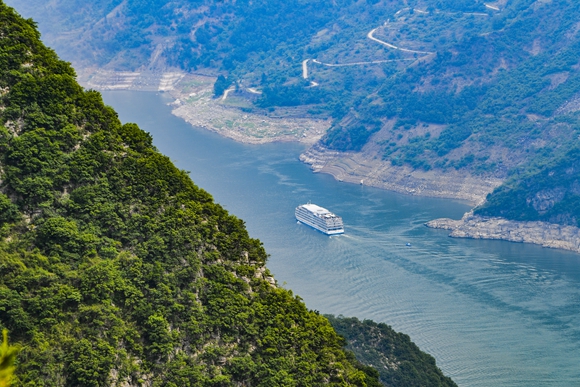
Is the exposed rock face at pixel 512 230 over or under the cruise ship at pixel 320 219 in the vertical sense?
over

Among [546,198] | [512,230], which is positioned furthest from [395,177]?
[512,230]

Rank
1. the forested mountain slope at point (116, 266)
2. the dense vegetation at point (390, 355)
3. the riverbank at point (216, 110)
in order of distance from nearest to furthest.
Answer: the forested mountain slope at point (116, 266)
the dense vegetation at point (390, 355)
the riverbank at point (216, 110)

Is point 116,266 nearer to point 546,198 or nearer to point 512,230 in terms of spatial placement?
point 512,230

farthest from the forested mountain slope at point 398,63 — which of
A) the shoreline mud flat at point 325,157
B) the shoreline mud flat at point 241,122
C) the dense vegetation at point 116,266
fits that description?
the dense vegetation at point 116,266

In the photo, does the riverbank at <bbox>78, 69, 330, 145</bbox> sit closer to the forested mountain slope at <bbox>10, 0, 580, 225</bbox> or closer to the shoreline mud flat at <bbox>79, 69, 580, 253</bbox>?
the shoreline mud flat at <bbox>79, 69, 580, 253</bbox>

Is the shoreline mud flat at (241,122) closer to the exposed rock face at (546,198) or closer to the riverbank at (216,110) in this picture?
the riverbank at (216,110)

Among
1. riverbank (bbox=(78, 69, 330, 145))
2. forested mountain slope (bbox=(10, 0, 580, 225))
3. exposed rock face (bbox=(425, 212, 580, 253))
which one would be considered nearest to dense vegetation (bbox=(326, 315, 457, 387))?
exposed rock face (bbox=(425, 212, 580, 253))
